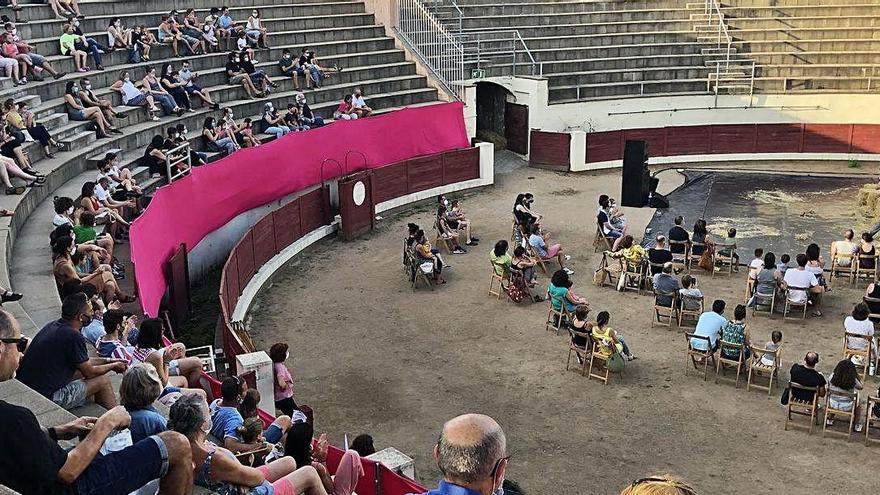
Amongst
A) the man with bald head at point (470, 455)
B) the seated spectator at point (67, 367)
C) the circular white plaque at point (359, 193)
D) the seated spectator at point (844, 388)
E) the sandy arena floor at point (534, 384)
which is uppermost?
the man with bald head at point (470, 455)

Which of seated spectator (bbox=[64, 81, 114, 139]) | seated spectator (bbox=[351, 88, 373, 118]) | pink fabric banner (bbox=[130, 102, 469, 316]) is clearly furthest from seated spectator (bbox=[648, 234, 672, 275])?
seated spectator (bbox=[64, 81, 114, 139])

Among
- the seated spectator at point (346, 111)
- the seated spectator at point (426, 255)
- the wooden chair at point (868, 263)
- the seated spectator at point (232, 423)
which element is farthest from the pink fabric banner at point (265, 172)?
the wooden chair at point (868, 263)

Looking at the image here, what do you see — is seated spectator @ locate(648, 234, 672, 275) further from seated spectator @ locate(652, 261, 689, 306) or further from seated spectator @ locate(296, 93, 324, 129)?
seated spectator @ locate(296, 93, 324, 129)

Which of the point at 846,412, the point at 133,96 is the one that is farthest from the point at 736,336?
the point at 133,96

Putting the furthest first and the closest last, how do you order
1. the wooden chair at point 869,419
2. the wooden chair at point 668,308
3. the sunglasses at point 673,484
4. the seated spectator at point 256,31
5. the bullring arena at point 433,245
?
the seated spectator at point 256,31 → the wooden chair at point 668,308 → the wooden chair at point 869,419 → the bullring arena at point 433,245 → the sunglasses at point 673,484

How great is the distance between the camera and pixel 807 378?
11.7 meters

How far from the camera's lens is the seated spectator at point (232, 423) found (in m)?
7.97

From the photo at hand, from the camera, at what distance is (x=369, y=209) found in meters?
20.9

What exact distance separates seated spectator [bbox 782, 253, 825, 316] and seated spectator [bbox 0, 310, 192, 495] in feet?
38.1

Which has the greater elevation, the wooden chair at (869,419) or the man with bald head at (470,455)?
the man with bald head at (470,455)

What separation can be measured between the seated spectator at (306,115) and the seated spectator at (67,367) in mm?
15252

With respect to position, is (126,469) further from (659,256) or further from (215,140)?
(215,140)

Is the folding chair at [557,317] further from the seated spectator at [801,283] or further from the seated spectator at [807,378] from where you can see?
the seated spectator at [807,378]

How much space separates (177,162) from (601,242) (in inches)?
324
